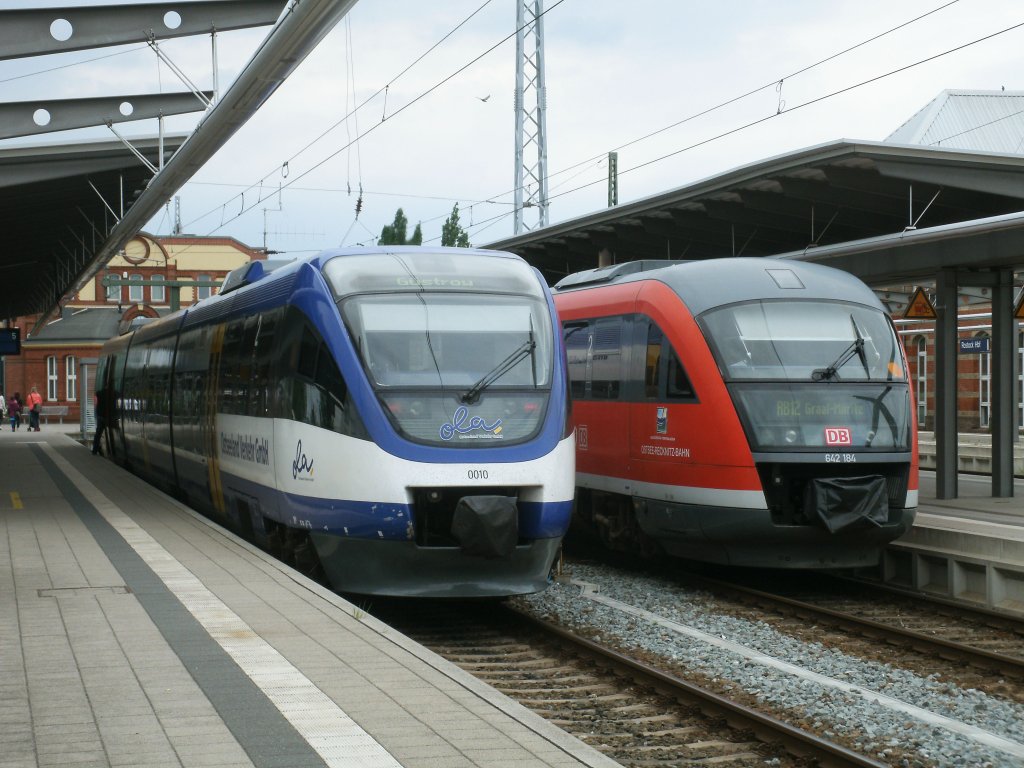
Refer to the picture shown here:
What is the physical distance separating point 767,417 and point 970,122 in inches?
1681

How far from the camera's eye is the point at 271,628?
850 centimetres

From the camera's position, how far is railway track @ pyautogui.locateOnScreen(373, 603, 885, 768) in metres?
7.23

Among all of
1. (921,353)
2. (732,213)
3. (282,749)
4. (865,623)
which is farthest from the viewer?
(921,353)

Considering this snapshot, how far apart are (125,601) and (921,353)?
38.0m

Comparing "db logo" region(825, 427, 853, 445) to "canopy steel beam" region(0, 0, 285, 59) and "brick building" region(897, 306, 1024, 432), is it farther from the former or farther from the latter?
"brick building" region(897, 306, 1024, 432)

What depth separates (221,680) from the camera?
23.0 feet

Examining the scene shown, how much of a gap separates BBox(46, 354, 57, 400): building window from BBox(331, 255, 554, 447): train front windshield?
60472 millimetres

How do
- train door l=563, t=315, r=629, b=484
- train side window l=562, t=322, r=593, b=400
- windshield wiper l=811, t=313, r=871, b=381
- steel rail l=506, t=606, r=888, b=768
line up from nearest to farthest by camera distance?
steel rail l=506, t=606, r=888, b=768 < windshield wiper l=811, t=313, r=871, b=381 < train door l=563, t=315, r=629, b=484 < train side window l=562, t=322, r=593, b=400

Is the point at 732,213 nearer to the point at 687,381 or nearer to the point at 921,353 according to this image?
the point at 687,381

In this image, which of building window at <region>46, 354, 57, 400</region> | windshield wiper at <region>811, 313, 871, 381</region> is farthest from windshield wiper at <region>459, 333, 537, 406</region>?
building window at <region>46, 354, 57, 400</region>

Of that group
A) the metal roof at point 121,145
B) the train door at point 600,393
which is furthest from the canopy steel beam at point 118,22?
the train door at point 600,393

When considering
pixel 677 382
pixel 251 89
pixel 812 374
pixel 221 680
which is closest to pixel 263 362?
pixel 251 89

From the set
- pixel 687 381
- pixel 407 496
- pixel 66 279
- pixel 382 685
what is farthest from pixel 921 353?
pixel 382 685

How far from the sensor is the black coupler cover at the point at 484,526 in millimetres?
9992
